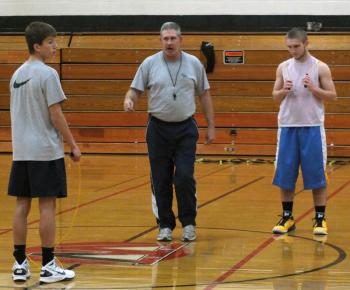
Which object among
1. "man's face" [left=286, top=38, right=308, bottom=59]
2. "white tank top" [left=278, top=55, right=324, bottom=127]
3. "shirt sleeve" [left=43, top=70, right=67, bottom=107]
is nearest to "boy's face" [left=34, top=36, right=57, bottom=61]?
"shirt sleeve" [left=43, top=70, right=67, bottom=107]

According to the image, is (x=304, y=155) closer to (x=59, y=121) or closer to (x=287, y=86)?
(x=287, y=86)

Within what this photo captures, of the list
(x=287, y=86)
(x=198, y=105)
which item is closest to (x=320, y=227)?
(x=287, y=86)

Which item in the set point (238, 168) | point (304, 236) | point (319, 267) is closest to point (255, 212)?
point (304, 236)

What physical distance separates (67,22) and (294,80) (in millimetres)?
10793

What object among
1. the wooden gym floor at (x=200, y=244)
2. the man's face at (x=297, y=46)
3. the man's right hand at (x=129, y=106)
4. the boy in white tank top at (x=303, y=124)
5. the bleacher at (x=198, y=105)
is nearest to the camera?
the wooden gym floor at (x=200, y=244)

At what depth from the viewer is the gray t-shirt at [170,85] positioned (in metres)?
7.32

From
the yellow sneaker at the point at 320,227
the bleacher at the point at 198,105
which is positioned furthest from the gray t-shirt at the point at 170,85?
the bleacher at the point at 198,105

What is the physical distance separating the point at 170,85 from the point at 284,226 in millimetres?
1652

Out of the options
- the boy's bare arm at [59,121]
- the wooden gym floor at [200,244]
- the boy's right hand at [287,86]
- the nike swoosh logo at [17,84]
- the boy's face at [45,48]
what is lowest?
the wooden gym floor at [200,244]

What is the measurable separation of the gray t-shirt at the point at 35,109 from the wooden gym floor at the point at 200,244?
2.80 feet

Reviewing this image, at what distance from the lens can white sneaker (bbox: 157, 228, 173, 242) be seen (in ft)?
24.2

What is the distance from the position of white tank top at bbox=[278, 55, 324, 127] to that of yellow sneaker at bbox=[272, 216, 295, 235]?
2.77ft

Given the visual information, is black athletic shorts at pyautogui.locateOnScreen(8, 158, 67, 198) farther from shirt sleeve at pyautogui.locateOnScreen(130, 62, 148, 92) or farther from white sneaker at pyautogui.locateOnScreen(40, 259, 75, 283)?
shirt sleeve at pyautogui.locateOnScreen(130, 62, 148, 92)

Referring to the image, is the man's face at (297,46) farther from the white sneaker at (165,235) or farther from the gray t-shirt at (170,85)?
the white sneaker at (165,235)
